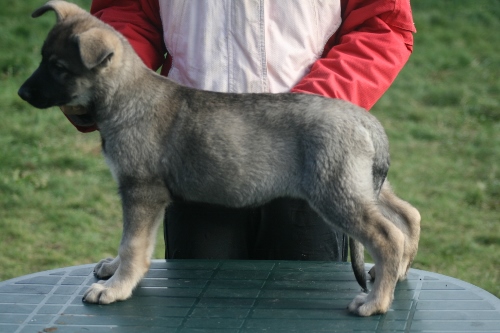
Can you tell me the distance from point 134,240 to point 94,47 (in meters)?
0.77

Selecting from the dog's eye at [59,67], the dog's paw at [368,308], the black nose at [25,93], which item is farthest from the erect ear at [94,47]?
the dog's paw at [368,308]

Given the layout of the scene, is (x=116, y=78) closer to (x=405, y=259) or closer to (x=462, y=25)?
(x=405, y=259)

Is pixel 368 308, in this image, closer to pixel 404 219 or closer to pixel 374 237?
pixel 374 237

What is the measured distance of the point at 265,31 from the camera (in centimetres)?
400

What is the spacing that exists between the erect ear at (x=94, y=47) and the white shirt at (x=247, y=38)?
63 centimetres

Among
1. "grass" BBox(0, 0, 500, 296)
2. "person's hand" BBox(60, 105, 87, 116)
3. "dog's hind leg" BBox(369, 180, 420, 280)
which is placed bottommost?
"grass" BBox(0, 0, 500, 296)

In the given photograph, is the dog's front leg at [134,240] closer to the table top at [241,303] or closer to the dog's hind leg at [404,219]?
the table top at [241,303]

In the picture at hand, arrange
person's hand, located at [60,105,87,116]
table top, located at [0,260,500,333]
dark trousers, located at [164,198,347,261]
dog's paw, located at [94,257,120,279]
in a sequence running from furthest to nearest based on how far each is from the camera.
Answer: dark trousers, located at [164,198,347,261] < dog's paw, located at [94,257,120,279] < person's hand, located at [60,105,87,116] < table top, located at [0,260,500,333]

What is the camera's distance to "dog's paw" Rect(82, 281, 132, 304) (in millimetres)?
3615

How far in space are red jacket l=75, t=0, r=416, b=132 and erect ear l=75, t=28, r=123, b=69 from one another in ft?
2.21

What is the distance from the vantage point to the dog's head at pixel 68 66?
11.4 ft

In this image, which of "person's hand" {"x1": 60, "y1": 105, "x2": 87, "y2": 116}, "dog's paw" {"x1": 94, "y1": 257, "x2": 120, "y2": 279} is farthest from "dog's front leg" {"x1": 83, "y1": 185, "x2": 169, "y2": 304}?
"person's hand" {"x1": 60, "y1": 105, "x2": 87, "y2": 116}

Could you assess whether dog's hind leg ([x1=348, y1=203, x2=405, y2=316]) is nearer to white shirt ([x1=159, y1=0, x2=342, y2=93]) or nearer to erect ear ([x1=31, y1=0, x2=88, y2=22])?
white shirt ([x1=159, y1=0, x2=342, y2=93])

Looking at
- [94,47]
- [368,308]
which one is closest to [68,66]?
[94,47]
